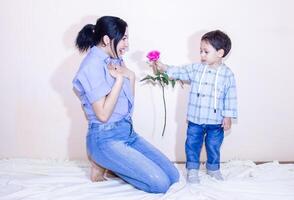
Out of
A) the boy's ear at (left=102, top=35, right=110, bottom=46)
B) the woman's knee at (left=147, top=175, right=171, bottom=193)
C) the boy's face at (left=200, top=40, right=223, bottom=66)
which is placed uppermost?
the boy's ear at (left=102, top=35, right=110, bottom=46)

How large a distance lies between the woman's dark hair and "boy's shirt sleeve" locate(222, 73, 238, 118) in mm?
656

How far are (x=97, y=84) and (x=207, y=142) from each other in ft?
2.38

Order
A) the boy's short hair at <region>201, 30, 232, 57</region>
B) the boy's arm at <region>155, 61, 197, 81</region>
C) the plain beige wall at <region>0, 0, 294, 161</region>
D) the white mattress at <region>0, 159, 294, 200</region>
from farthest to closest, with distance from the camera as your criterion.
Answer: the plain beige wall at <region>0, 0, 294, 161</region> → the boy's arm at <region>155, 61, 197, 81</region> → the boy's short hair at <region>201, 30, 232, 57</region> → the white mattress at <region>0, 159, 294, 200</region>

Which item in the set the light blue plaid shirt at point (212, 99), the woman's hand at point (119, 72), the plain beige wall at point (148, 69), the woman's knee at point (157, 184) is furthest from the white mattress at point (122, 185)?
the woman's hand at point (119, 72)

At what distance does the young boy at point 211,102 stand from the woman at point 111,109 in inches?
9.4

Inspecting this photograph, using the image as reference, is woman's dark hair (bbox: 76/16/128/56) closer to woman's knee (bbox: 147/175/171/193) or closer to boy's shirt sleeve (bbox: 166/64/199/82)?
boy's shirt sleeve (bbox: 166/64/199/82)

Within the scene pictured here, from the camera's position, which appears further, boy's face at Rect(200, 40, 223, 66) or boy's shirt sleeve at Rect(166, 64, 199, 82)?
boy's shirt sleeve at Rect(166, 64, 199, 82)

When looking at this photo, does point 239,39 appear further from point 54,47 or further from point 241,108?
point 54,47

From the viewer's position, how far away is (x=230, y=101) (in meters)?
2.15

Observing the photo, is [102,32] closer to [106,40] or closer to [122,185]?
[106,40]

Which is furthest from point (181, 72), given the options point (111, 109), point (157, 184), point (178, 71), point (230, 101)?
point (157, 184)

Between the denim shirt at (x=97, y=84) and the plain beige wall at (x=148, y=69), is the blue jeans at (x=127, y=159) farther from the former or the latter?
the plain beige wall at (x=148, y=69)

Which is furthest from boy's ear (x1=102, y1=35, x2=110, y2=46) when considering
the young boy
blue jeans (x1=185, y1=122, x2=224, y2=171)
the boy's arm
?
blue jeans (x1=185, y1=122, x2=224, y2=171)

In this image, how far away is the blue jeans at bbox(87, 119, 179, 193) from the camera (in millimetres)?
1899
